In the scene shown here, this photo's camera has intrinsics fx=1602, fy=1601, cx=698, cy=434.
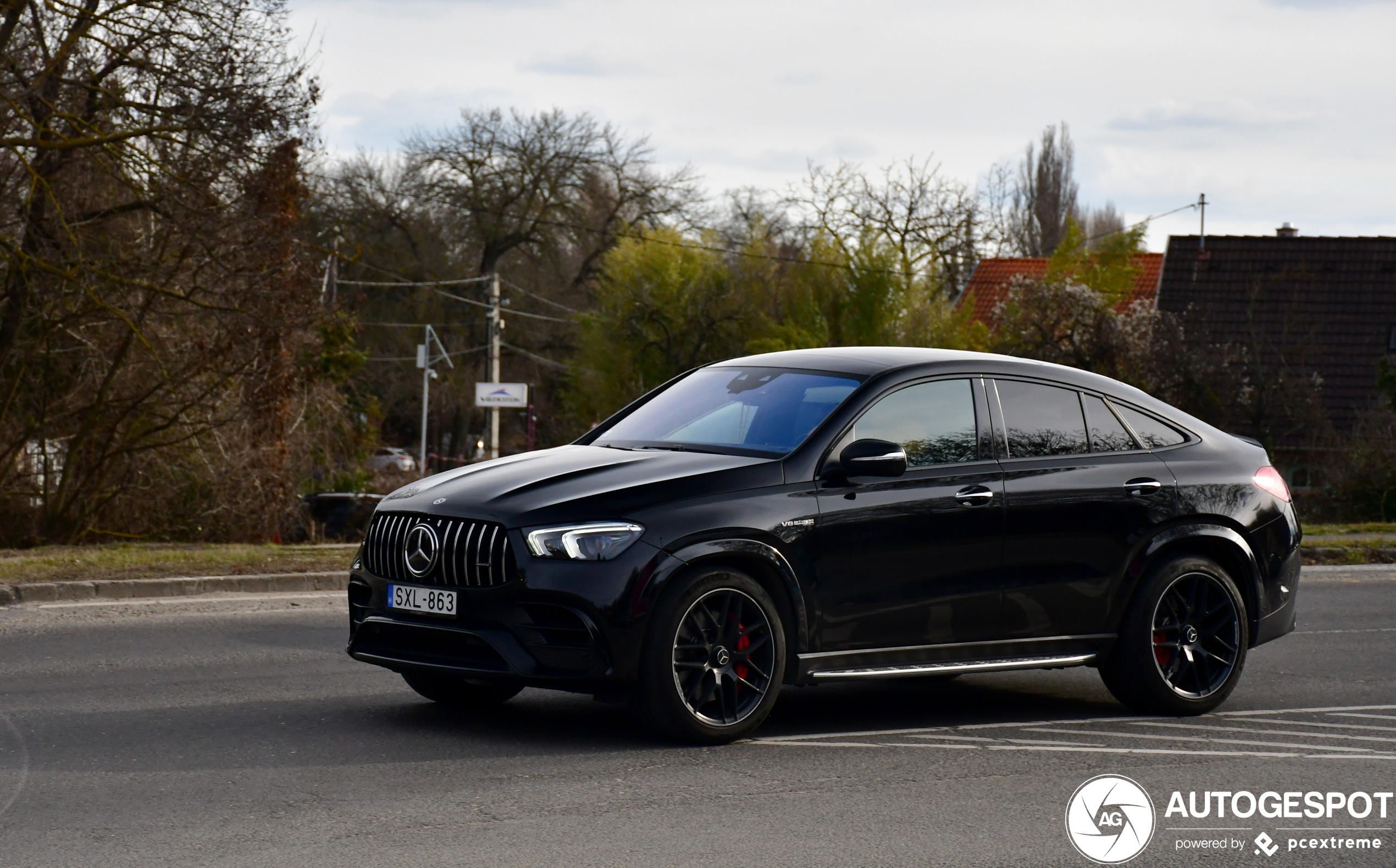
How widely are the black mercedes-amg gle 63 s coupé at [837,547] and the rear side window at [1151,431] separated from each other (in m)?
0.02

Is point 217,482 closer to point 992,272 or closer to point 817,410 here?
point 817,410

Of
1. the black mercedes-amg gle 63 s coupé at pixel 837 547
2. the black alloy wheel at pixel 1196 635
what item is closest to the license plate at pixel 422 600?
the black mercedes-amg gle 63 s coupé at pixel 837 547

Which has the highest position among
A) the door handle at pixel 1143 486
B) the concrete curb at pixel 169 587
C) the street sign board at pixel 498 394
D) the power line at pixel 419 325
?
the power line at pixel 419 325

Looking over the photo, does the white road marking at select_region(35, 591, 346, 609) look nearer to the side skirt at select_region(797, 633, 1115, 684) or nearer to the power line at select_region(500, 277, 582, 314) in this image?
the side skirt at select_region(797, 633, 1115, 684)

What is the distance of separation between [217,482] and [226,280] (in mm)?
3504

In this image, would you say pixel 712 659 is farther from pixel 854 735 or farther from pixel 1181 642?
pixel 1181 642

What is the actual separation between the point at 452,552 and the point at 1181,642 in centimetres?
379

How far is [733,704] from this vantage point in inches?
272

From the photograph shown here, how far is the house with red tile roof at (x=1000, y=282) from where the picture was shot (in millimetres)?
52125

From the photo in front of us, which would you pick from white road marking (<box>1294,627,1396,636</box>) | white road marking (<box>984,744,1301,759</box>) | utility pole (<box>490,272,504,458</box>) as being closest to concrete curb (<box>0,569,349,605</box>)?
white road marking (<box>984,744,1301,759</box>)

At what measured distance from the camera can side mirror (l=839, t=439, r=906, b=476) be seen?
717cm

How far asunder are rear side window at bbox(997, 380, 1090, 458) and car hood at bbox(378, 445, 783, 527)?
4.72 ft

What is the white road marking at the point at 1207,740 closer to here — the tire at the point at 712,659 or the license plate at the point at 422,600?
the tire at the point at 712,659

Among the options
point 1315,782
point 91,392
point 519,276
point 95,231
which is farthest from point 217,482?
point 519,276
